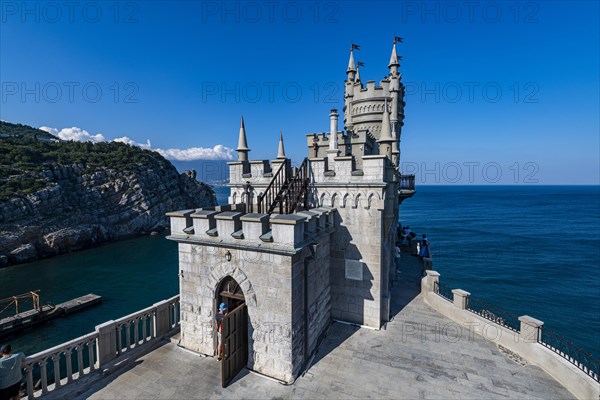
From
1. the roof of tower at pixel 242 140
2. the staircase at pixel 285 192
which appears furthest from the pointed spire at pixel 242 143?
the staircase at pixel 285 192

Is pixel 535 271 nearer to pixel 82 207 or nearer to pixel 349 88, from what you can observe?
pixel 349 88

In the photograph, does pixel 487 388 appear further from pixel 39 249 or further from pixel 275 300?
pixel 39 249

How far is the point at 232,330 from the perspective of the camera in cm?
664

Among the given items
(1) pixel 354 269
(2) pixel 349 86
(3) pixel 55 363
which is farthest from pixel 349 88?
(3) pixel 55 363

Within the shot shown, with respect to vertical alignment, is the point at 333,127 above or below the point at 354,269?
above

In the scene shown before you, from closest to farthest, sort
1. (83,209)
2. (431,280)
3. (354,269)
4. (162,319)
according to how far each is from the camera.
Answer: (162,319) → (354,269) → (431,280) → (83,209)

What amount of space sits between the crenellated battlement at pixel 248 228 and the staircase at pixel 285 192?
148 cm

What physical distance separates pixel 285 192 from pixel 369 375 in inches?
244

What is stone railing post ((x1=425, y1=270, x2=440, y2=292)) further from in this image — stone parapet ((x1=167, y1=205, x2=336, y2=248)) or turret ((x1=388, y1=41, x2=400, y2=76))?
turret ((x1=388, y1=41, x2=400, y2=76))

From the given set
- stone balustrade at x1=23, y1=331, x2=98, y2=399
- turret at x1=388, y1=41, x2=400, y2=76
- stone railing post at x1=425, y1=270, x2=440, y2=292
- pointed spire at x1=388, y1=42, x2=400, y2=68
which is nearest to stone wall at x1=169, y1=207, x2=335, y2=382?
stone balustrade at x1=23, y1=331, x2=98, y2=399

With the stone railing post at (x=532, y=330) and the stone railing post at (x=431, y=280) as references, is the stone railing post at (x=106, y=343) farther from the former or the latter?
the stone railing post at (x=532, y=330)

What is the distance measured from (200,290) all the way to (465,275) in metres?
32.0

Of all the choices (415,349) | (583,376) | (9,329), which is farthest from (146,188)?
(583,376)

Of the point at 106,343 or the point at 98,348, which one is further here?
the point at 106,343
